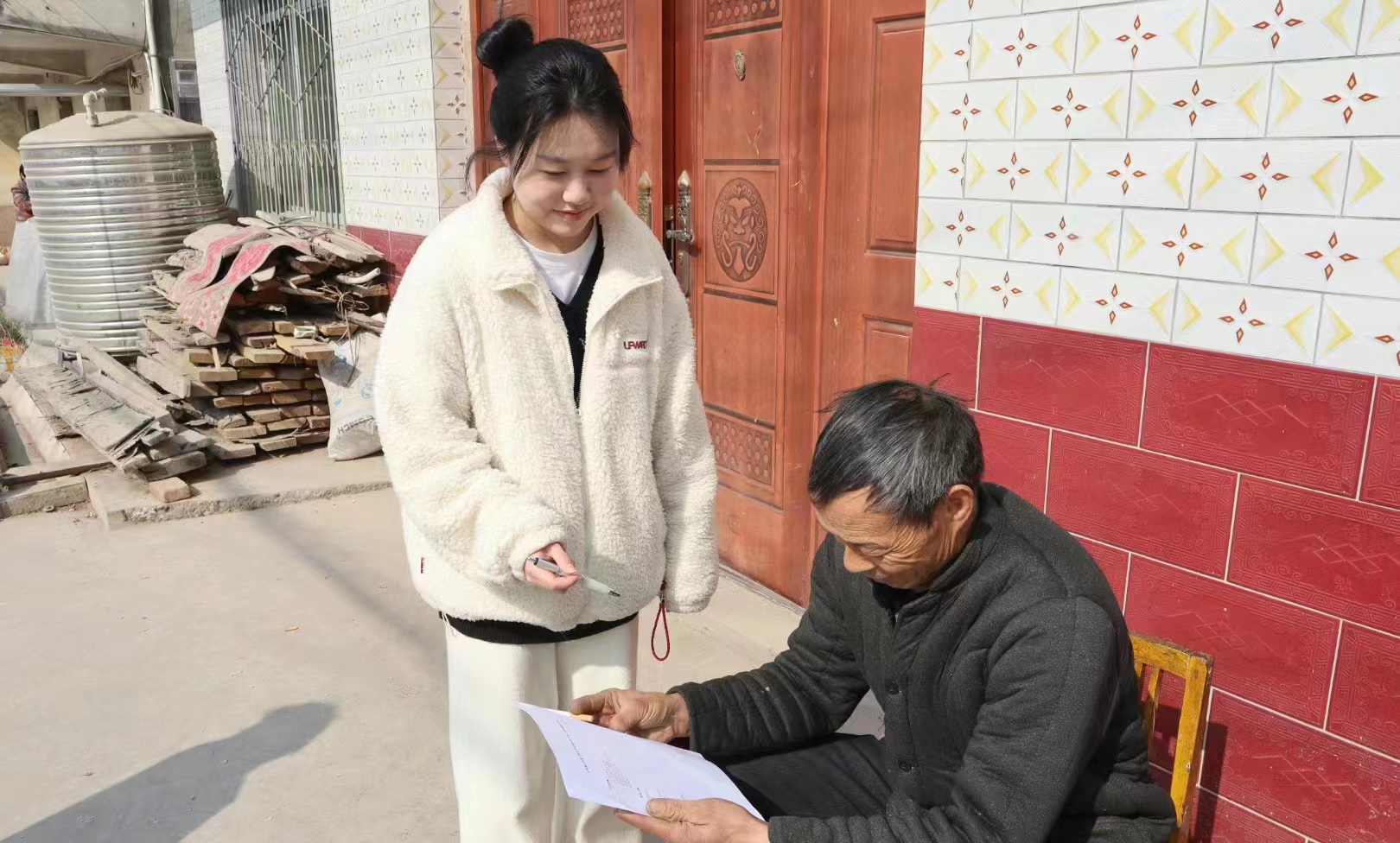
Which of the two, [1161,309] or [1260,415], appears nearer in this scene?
[1260,415]

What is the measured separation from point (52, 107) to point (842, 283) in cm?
1617

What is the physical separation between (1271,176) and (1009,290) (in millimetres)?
656

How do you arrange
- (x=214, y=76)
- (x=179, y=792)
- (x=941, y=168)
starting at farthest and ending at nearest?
(x=214, y=76), (x=179, y=792), (x=941, y=168)

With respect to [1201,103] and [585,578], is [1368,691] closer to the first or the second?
[1201,103]

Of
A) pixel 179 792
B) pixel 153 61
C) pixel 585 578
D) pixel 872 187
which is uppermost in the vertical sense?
pixel 153 61

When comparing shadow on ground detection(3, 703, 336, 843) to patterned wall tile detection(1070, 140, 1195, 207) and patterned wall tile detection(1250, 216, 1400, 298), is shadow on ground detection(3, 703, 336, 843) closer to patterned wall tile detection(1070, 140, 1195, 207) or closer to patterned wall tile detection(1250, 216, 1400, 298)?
patterned wall tile detection(1070, 140, 1195, 207)

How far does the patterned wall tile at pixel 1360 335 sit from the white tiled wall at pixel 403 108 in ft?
12.5

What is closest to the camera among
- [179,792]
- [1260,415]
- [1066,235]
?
[1260,415]

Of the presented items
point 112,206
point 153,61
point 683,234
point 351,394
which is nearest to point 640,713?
point 683,234

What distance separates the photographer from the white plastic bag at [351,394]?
5.48 metres

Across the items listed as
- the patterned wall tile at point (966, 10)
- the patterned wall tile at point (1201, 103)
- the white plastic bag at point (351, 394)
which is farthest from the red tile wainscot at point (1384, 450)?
the white plastic bag at point (351, 394)

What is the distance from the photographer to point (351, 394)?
5535 mm

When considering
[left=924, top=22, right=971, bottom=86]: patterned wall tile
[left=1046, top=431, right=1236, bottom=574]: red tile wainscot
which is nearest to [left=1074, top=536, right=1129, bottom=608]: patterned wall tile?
[left=1046, top=431, right=1236, bottom=574]: red tile wainscot

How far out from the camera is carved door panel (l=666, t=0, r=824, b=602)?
11.1ft
